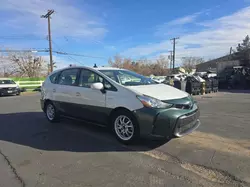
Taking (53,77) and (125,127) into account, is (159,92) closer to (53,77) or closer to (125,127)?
(125,127)

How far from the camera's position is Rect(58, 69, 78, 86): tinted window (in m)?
5.59

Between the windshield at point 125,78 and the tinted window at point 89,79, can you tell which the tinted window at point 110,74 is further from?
the tinted window at point 89,79

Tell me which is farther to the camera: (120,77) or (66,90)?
(66,90)

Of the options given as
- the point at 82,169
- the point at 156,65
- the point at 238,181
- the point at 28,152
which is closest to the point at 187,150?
the point at 238,181

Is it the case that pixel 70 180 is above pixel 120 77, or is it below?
below

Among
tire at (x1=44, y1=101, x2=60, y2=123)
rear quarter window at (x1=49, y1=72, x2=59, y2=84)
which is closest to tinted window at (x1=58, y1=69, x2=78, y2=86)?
rear quarter window at (x1=49, y1=72, x2=59, y2=84)

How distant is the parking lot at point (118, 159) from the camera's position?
303cm

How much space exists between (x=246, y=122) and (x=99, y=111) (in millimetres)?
4431

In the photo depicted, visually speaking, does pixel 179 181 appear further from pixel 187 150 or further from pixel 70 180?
pixel 70 180

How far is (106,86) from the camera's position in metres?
4.68

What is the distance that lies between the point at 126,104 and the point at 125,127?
51cm

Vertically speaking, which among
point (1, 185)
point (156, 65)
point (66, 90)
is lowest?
point (1, 185)

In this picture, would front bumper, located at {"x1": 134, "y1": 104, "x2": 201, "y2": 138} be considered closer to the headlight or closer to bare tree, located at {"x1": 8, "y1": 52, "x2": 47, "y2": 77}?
the headlight

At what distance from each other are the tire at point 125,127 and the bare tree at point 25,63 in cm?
5049
